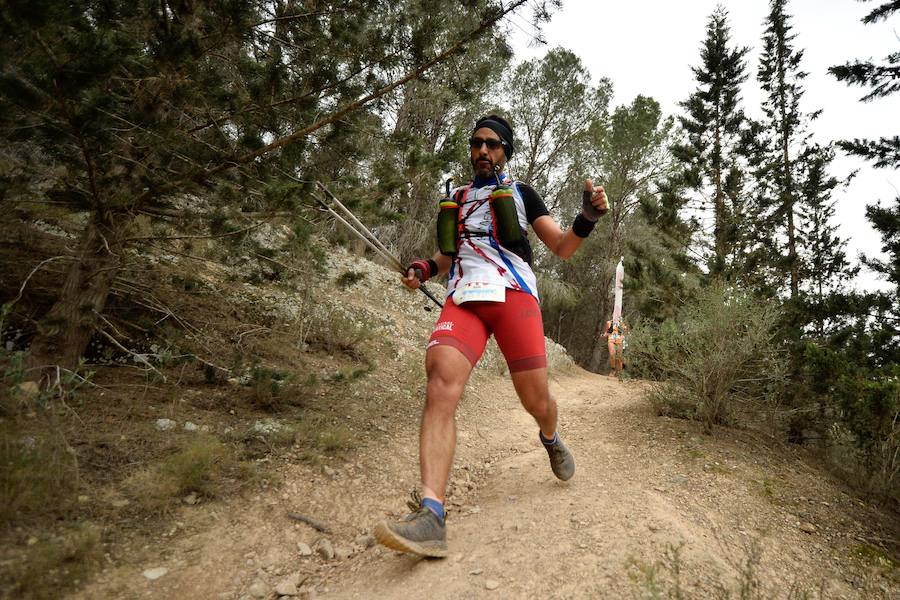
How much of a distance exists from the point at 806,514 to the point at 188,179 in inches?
170

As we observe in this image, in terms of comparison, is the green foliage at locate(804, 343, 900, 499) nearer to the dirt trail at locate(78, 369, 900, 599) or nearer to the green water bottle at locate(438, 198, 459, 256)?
the dirt trail at locate(78, 369, 900, 599)

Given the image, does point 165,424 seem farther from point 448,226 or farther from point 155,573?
point 448,226

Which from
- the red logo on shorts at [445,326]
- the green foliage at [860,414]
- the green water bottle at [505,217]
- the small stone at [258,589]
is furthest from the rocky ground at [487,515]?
the green water bottle at [505,217]

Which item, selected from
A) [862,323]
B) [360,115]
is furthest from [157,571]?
[862,323]

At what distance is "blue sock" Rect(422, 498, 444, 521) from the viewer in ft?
6.54

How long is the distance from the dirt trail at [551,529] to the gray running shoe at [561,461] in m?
0.09

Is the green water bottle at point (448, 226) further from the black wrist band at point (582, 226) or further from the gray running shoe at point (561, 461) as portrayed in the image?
the gray running shoe at point (561, 461)

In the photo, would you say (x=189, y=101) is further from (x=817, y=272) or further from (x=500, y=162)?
(x=817, y=272)

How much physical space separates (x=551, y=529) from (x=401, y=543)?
0.82 metres

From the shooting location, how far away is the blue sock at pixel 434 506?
1992 millimetres

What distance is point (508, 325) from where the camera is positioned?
2457 millimetres

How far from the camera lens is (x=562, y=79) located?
15297 millimetres

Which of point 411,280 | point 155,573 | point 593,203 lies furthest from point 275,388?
point 593,203

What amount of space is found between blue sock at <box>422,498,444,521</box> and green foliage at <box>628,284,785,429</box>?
2973mm
